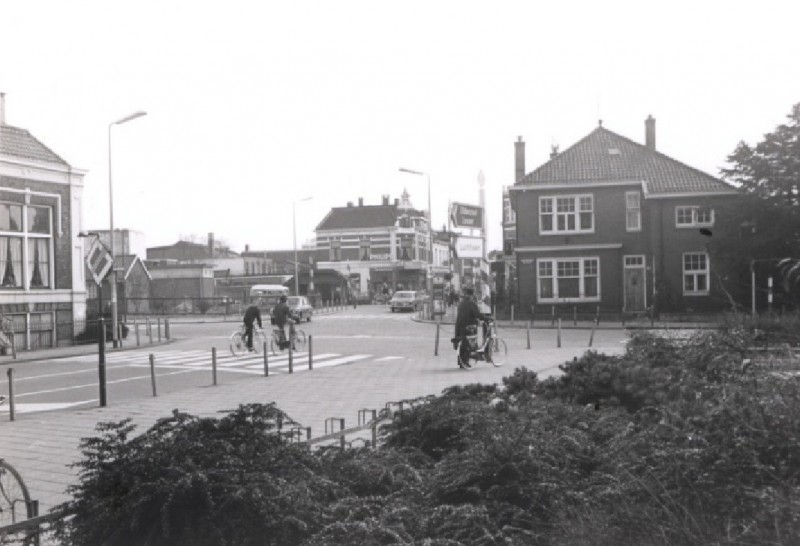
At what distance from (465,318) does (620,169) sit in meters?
27.6

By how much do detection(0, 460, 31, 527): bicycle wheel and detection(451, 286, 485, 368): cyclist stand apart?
1284 centimetres

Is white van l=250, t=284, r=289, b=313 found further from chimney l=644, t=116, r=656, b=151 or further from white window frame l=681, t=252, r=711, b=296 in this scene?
white window frame l=681, t=252, r=711, b=296

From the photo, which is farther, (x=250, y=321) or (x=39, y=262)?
(x=39, y=262)

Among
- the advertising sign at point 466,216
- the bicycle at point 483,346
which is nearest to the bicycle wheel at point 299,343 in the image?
the advertising sign at point 466,216

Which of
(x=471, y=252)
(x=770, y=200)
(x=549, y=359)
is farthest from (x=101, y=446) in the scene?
(x=770, y=200)

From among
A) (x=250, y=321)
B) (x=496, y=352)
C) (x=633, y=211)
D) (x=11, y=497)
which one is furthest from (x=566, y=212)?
(x=11, y=497)

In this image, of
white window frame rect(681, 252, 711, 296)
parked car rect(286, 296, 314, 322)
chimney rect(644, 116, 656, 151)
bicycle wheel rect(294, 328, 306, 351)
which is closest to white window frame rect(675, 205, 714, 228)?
white window frame rect(681, 252, 711, 296)

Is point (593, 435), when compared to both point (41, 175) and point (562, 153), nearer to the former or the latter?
point (41, 175)

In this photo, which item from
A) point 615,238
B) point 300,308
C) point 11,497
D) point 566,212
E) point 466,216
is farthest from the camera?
point 300,308

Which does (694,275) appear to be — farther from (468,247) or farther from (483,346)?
(483,346)

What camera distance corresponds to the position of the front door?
1599 inches

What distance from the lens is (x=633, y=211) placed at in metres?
41.3

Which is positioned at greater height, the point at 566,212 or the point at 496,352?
the point at 566,212

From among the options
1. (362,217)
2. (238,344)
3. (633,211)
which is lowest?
(238,344)
